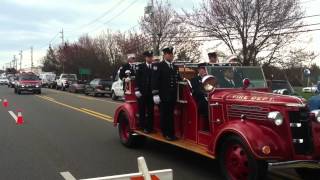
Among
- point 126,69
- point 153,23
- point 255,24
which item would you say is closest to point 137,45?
point 153,23

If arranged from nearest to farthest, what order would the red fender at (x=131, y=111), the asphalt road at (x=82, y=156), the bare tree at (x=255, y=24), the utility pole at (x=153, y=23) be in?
the asphalt road at (x=82, y=156) < the red fender at (x=131, y=111) < the bare tree at (x=255, y=24) < the utility pole at (x=153, y=23)

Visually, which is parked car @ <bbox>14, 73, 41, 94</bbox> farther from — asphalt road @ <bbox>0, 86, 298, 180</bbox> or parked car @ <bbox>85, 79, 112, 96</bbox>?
asphalt road @ <bbox>0, 86, 298, 180</bbox>

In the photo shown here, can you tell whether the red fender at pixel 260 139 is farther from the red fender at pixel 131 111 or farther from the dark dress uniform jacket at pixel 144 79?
the red fender at pixel 131 111

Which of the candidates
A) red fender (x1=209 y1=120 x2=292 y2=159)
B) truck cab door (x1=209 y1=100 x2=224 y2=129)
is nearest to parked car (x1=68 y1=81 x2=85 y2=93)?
truck cab door (x1=209 y1=100 x2=224 y2=129)

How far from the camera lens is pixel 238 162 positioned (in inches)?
295

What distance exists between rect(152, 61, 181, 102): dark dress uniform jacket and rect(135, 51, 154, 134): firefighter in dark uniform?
2.53ft

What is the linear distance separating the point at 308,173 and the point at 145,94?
12.8 feet

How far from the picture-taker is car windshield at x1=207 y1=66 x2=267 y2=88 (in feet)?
30.0

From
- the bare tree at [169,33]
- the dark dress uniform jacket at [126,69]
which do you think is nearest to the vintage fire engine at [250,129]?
the dark dress uniform jacket at [126,69]

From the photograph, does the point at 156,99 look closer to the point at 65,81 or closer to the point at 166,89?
the point at 166,89

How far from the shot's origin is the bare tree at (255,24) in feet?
105

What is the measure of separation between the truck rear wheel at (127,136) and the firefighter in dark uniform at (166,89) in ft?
5.43

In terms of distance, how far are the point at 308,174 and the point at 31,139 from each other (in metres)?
7.32

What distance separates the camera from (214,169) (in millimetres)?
9156
